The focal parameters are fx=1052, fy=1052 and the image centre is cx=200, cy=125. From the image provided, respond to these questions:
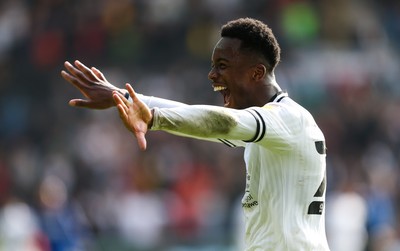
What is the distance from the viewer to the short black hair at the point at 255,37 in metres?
6.17

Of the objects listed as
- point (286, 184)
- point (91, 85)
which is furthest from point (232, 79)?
point (91, 85)

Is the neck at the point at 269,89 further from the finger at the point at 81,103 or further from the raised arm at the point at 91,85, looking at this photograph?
the finger at the point at 81,103

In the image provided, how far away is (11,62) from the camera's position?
1941 cm

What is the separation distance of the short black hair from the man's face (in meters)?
0.04

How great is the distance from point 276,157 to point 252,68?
1.80 feet

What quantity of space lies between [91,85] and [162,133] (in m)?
11.7

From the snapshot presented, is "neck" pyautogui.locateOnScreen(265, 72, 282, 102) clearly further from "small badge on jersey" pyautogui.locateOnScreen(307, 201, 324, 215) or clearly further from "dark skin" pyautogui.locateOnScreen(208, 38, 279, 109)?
"small badge on jersey" pyautogui.locateOnScreen(307, 201, 324, 215)

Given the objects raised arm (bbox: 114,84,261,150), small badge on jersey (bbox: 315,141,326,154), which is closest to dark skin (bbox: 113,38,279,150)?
small badge on jersey (bbox: 315,141,326,154)

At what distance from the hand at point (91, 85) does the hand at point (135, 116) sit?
2.26 ft

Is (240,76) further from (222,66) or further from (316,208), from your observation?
(316,208)

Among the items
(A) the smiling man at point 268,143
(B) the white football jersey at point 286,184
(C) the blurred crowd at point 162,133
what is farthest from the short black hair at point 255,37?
(C) the blurred crowd at point 162,133

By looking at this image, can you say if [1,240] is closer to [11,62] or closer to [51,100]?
[51,100]

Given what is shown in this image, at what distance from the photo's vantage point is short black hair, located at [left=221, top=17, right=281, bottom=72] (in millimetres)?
6172

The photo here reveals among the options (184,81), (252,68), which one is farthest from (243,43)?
(184,81)
